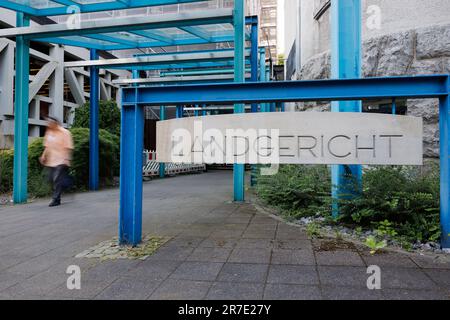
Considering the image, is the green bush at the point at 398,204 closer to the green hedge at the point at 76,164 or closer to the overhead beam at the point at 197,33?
the overhead beam at the point at 197,33

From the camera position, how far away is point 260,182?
26.1 feet

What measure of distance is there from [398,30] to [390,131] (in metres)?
4.25

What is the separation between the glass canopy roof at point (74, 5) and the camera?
786cm

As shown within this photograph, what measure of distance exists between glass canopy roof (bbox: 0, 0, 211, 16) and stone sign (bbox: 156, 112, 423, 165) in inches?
188

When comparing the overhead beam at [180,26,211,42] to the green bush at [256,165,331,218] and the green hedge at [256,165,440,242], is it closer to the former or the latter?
the green bush at [256,165,331,218]

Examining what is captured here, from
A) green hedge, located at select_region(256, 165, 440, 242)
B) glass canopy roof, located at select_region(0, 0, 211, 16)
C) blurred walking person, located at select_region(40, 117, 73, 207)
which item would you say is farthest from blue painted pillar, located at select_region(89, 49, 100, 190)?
green hedge, located at select_region(256, 165, 440, 242)

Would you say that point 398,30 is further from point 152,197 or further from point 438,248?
point 152,197

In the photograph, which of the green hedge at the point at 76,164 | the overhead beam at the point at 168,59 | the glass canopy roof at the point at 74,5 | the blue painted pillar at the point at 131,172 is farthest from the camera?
the overhead beam at the point at 168,59

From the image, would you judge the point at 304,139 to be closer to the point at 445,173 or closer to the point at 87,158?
the point at 445,173

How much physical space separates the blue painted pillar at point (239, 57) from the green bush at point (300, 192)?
2.74 feet

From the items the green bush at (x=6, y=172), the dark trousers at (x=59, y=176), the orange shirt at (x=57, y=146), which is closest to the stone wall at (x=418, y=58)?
the orange shirt at (x=57, y=146)

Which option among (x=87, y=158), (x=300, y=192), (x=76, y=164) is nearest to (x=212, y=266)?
(x=300, y=192)

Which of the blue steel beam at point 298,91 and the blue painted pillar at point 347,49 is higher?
the blue painted pillar at point 347,49
